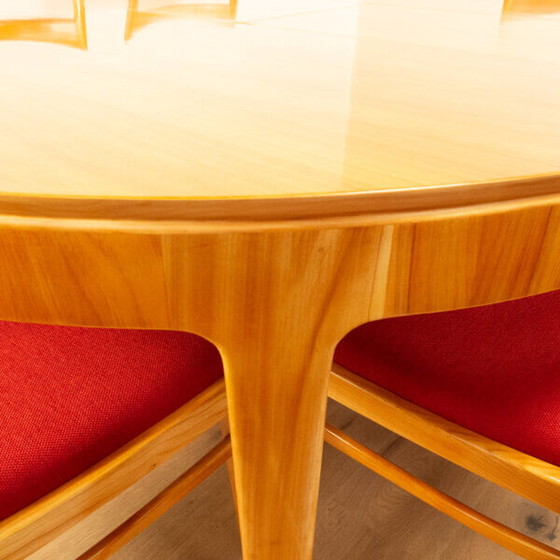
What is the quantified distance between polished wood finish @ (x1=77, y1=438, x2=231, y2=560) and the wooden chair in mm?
659

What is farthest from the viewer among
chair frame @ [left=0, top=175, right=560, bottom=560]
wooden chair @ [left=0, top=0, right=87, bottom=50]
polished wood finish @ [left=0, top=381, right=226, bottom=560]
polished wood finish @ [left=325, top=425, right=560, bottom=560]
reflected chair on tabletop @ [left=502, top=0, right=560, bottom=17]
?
reflected chair on tabletop @ [left=502, top=0, right=560, bottom=17]

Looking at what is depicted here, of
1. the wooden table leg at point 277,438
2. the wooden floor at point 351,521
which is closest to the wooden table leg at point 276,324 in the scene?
the wooden table leg at point 277,438

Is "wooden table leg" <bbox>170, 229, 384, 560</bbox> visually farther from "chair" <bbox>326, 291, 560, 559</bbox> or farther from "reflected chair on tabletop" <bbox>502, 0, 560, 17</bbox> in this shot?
"reflected chair on tabletop" <bbox>502, 0, 560, 17</bbox>

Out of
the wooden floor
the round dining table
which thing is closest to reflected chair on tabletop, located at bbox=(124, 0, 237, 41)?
the round dining table

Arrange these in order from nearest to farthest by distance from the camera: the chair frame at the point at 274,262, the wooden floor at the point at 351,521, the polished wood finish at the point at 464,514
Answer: the chair frame at the point at 274,262
the polished wood finish at the point at 464,514
the wooden floor at the point at 351,521

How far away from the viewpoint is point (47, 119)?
1.83 feet

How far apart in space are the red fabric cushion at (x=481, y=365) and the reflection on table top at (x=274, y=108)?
0.27 metres

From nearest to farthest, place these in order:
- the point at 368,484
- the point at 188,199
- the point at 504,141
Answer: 1. the point at 188,199
2. the point at 504,141
3. the point at 368,484

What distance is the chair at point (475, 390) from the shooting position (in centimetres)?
62

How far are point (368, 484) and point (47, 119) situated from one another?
3.16 ft

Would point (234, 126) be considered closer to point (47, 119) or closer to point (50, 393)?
point (47, 119)

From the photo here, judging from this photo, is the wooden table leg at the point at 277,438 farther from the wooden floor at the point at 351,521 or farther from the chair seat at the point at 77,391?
the wooden floor at the point at 351,521

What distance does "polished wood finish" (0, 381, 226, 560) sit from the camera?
0.55 metres

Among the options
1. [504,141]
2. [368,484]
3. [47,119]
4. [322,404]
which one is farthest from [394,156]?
[368,484]
